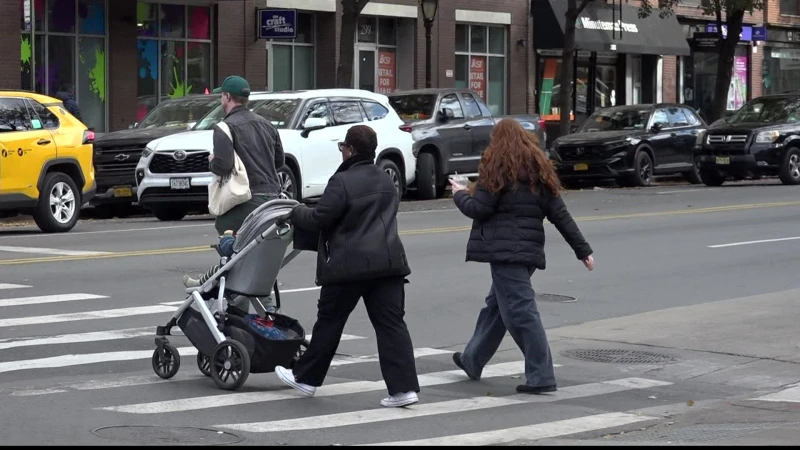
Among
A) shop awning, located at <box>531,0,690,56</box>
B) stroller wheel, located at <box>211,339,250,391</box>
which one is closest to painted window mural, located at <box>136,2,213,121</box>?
A: shop awning, located at <box>531,0,690,56</box>

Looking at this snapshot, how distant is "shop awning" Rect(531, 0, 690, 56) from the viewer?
132 ft

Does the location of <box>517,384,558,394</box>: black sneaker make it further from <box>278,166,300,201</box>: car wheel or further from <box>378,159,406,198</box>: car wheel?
<box>378,159,406,198</box>: car wheel

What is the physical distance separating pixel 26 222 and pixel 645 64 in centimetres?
2847

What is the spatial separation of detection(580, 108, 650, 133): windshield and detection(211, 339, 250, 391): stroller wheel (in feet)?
74.8

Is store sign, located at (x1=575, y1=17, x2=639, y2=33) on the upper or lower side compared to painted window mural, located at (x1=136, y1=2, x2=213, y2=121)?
upper

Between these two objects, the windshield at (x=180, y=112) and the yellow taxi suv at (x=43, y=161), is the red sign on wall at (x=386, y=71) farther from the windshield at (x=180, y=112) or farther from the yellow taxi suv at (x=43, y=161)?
the yellow taxi suv at (x=43, y=161)

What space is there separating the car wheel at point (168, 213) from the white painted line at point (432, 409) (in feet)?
41.0

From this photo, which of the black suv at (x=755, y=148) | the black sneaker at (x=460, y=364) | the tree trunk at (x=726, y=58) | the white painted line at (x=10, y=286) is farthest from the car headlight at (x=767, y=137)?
the black sneaker at (x=460, y=364)

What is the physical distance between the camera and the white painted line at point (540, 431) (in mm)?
7617

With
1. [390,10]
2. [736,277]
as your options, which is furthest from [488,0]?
[736,277]

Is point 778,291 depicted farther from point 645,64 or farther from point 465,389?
point 645,64

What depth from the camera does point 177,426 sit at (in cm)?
784

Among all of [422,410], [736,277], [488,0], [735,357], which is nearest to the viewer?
[422,410]

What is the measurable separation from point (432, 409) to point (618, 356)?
2.53 metres
